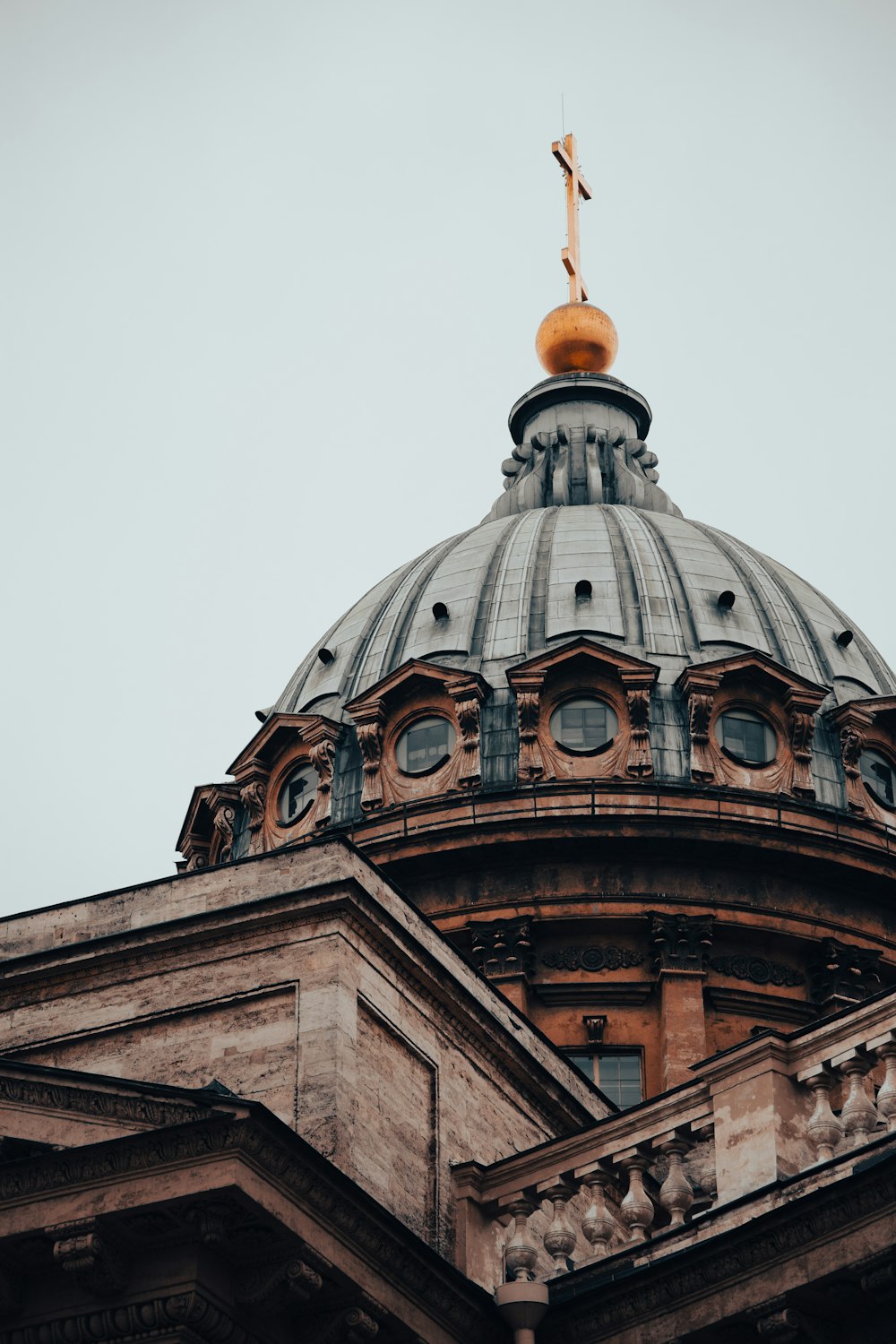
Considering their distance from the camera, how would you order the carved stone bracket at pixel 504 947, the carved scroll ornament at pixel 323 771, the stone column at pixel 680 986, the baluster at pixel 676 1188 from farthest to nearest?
the carved scroll ornament at pixel 323 771 < the carved stone bracket at pixel 504 947 < the stone column at pixel 680 986 < the baluster at pixel 676 1188

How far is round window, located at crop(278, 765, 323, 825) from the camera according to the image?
140ft

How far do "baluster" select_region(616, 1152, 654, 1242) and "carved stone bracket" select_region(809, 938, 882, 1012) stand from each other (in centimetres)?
1831

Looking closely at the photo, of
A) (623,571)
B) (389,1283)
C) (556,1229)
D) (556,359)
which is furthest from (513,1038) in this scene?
(556,359)

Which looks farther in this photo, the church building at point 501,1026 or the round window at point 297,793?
the round window at point 297,793

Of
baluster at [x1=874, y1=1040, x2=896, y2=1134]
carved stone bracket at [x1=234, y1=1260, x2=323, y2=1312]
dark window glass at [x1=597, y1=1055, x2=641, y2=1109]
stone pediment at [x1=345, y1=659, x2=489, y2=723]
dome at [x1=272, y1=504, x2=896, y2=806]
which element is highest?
dome at [x1=272, y1=504, x2=896, y2=806]

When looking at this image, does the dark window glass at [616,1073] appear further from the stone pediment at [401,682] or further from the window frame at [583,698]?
the stone pediment at [401,682]

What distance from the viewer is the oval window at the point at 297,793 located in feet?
140

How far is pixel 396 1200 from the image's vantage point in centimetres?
2184

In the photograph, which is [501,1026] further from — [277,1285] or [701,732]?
[701,732]

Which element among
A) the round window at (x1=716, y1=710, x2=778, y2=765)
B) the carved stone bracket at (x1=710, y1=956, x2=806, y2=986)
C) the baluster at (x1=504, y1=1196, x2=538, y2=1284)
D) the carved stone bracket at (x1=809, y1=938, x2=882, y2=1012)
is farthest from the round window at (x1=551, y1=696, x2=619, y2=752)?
the baluster at (x1=504, y1=1196, x2=538, y2=1284)

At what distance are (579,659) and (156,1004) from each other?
18.7 meters

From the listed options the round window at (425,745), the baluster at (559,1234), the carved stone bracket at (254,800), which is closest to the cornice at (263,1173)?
the baluster at (559,1234)

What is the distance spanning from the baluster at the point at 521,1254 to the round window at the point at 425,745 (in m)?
20.1

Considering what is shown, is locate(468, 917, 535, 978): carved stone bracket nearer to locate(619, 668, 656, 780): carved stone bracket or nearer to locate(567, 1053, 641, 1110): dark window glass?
locate(567, 1053, 641, 1110): dark window glass
